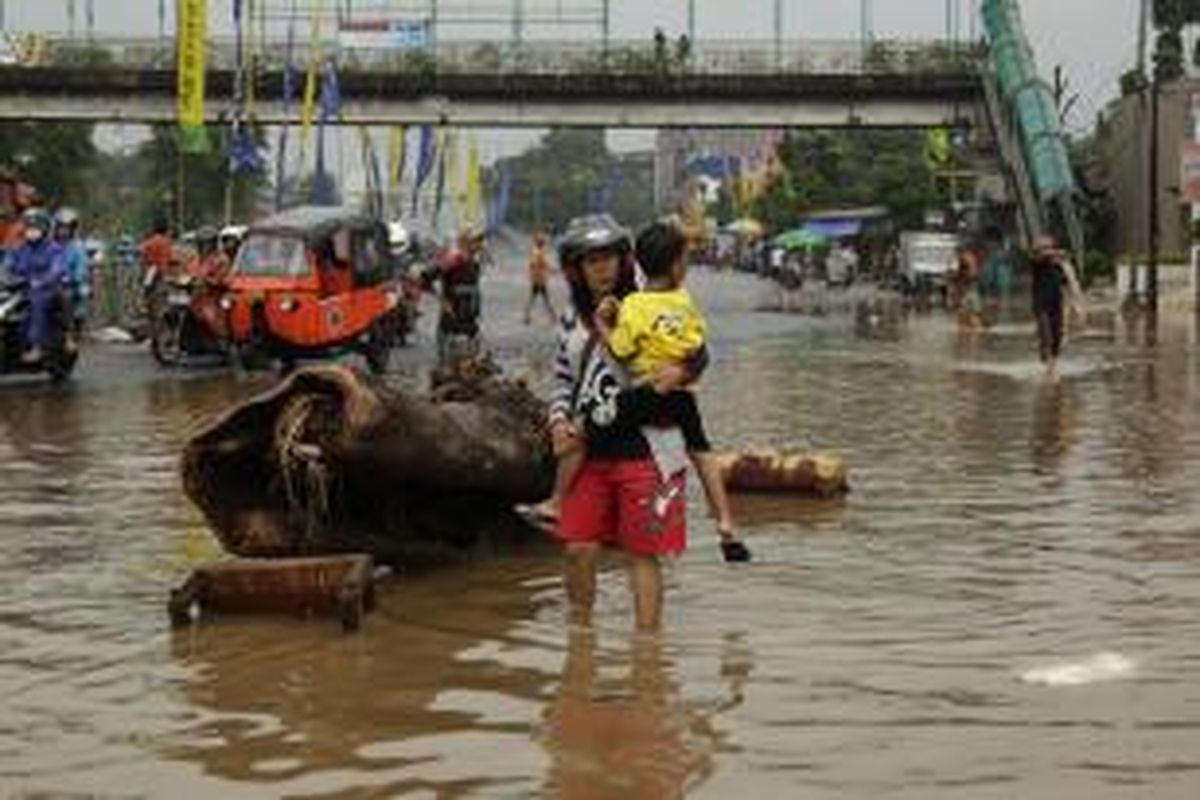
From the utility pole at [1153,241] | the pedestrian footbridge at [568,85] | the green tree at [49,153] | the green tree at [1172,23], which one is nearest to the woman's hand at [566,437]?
the utility pole at [1153,241]

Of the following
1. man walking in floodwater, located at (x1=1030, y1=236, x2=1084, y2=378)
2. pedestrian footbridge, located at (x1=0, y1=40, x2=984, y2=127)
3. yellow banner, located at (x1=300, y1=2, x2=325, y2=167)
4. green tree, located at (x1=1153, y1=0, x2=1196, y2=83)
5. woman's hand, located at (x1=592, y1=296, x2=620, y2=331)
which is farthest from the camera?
green tree, located at (x1=1153, y1=0, x2=1196, y2=83)

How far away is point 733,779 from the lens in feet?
20.4

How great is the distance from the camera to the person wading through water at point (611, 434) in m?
8.21

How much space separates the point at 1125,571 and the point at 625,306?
9.83ft

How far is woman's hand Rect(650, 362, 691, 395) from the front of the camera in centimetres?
814

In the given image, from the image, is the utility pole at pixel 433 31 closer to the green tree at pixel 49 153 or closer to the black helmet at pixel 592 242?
the green tree at pixel 49 153

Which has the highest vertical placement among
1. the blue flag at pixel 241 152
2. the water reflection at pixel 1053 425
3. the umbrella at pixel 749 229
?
the blue flag at pixel 241 152

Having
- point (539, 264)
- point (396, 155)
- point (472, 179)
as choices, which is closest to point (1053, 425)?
point (539, 264)

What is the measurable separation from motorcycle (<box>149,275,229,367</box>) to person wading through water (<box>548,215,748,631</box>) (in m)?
17.5

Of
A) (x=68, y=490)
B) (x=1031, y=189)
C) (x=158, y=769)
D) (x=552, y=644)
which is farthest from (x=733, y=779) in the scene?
(x=1031, y=189)

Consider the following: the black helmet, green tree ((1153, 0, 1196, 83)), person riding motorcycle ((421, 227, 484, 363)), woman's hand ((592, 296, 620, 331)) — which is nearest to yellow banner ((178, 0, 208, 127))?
person riding motorcycle ((421, 227, 484, 363))

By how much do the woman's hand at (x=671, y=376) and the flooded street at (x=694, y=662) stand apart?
943mm

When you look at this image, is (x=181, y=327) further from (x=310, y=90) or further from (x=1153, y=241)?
(x=310, y=90)

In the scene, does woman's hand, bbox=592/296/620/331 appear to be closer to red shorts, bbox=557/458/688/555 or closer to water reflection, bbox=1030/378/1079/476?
red shorts, bbox=557/458/688/555
